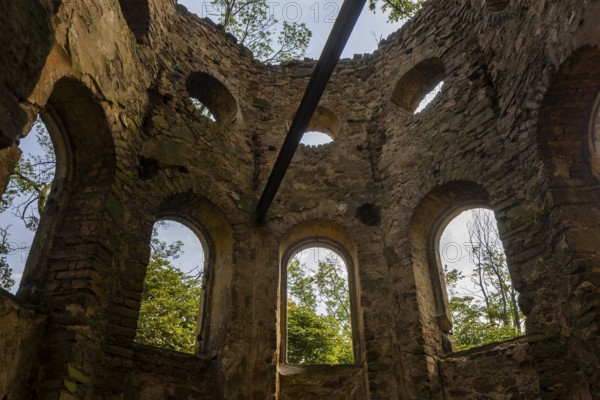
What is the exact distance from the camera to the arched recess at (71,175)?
4.65 metres

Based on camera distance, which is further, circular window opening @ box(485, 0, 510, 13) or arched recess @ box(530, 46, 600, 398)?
circular window opening @ box(485, 0, 510, 13)

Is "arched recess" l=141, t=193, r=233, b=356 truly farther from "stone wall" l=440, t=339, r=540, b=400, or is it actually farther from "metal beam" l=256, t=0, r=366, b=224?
"stone wall" l=440, t=339, r=540, b=400

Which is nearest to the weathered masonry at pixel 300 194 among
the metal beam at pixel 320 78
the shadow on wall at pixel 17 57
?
the shadow on wall at pixel 17 57

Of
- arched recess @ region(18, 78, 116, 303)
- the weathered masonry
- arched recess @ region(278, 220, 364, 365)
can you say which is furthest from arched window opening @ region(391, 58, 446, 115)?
arched recess @ region(18, 78, 116, 303)

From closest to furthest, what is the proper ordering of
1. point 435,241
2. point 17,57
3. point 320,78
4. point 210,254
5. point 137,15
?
point 17,57 < point 320,78 < point 435,241 < point 210,254 < point 137,15

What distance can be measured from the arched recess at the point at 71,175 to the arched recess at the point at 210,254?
858mm

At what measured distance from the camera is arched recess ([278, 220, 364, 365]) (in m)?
6.45

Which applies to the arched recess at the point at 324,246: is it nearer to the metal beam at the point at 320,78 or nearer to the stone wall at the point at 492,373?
the metal beam at the point at 320,78

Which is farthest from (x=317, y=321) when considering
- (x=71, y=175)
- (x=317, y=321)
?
(x=71, y=175)

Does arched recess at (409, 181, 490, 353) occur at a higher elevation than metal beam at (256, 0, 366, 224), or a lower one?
lower

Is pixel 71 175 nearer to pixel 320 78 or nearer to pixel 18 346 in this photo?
pixel 18 346

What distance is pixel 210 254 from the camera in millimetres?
6645

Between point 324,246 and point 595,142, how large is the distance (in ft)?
12.8

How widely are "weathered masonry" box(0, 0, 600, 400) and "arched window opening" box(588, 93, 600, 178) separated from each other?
0.07 ft
